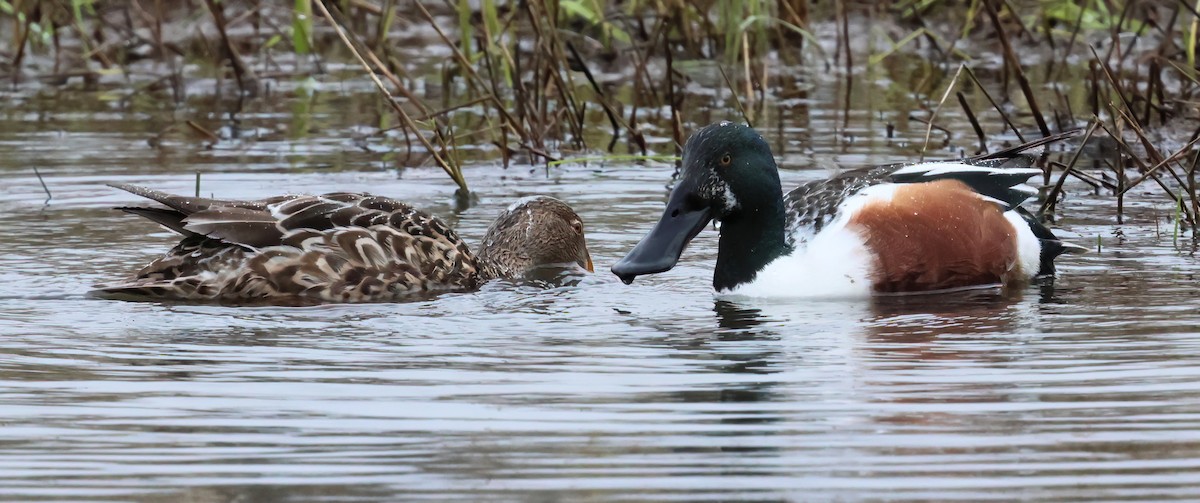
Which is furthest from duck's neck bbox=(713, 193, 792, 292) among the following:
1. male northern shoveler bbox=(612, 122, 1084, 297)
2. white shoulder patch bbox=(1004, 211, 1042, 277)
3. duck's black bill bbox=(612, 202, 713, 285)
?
white shoulder patch bbox=(1004, 211, 1042, 277)

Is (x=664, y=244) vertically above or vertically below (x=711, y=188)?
below

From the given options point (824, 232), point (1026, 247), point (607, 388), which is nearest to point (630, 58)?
point (1026, 247)

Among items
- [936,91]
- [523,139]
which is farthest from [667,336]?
[936,91]

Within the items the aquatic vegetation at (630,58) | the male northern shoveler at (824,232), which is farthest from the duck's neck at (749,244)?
the aquatic vegetation at (630,58)

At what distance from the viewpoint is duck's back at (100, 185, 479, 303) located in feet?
20.2

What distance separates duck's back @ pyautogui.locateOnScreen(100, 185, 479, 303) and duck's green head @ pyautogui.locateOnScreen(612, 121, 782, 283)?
0.78 metres

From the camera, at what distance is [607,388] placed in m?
4.68

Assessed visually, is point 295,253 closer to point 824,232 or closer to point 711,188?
point 711,188

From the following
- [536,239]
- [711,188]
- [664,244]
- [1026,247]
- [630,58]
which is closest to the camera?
[664,244]

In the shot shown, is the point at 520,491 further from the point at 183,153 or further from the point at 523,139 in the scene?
the point at 183,153

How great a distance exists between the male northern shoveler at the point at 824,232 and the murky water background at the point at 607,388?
0.13 metres

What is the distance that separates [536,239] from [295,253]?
1359mm

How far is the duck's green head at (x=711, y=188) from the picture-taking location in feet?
20.2

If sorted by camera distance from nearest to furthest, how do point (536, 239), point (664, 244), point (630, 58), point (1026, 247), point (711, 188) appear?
point (664, 244)
point (711, 188)
point (1026, 247)
point (536, 239)
point (630, 58)
